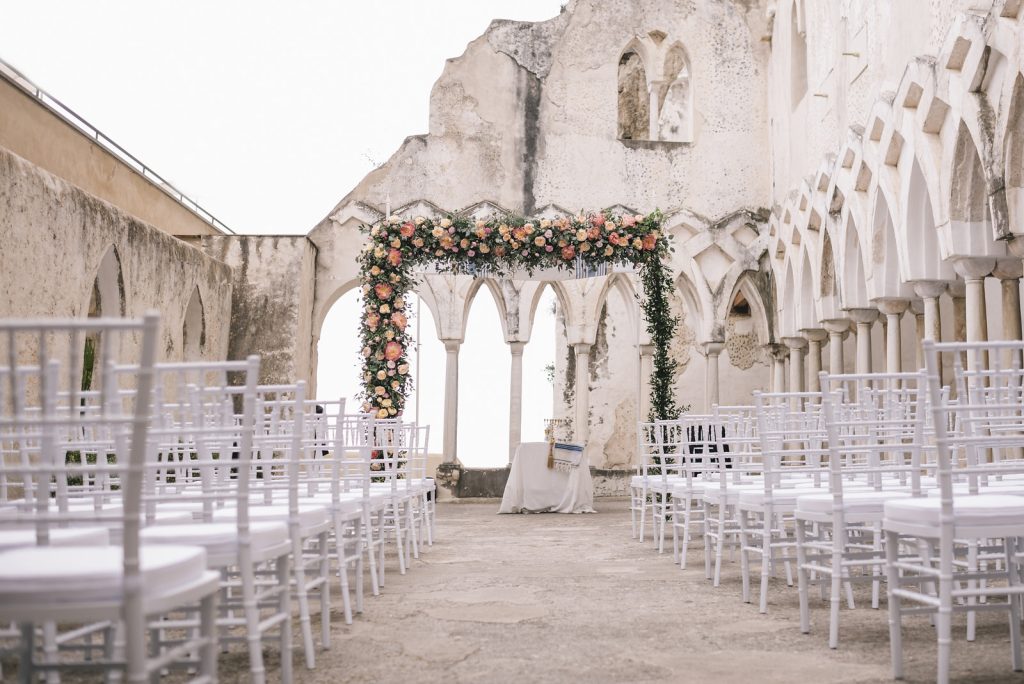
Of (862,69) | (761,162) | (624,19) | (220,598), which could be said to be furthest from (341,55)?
(220,598)

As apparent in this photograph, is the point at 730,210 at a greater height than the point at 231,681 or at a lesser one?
greater

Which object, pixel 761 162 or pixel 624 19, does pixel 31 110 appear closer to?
pixel 624 19

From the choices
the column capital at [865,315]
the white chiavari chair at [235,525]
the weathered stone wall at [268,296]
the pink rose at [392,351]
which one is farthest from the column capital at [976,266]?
the weathered stone wall at [268,296]

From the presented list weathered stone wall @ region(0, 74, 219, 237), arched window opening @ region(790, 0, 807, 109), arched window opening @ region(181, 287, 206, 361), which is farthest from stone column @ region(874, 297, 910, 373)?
weathered stone wall @ region(0, 74, 219, 237)

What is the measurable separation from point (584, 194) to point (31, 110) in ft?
24.0

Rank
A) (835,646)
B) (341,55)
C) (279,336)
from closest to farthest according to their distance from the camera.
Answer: (835,646) → (279,336) → (341,55)

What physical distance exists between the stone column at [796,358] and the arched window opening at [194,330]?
24.8 feet

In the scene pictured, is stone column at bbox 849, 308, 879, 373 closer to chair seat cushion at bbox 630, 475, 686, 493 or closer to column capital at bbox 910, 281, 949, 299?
column capital at bbox 910, 281, 949, 299

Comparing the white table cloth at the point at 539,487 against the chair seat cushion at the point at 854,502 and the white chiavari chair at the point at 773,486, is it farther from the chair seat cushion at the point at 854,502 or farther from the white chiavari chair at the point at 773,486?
the chair seat cushion at the point at 854,502

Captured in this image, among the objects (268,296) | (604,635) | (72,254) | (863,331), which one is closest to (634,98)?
(268,296)

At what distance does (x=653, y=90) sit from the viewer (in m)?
16.1

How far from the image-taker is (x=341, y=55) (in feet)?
53.7

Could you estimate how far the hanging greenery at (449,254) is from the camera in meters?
10.5

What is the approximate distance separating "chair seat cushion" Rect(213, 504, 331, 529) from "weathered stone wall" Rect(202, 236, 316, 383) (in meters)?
10.3
